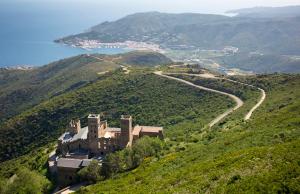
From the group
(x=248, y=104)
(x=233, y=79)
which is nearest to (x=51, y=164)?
(x=248, y=104)

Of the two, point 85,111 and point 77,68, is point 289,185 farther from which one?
point 77,68

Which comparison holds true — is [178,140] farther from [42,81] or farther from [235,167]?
[42,81]

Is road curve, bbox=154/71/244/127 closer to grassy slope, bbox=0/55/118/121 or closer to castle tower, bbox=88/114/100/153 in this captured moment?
castle tower, bbox=88/114/100/153

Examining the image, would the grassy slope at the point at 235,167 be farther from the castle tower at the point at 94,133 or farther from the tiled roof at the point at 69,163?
the castle tower at the point at 94,133

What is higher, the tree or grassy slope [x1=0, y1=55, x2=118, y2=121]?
the tree

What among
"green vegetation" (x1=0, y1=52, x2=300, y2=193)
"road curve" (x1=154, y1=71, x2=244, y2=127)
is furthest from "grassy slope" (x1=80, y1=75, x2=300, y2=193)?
"road curve" (x1=154, y1=71, x2=244, y2=127)
